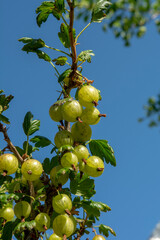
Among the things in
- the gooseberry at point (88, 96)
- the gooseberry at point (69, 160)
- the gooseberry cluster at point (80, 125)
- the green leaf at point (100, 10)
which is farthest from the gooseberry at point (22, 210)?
the green leaf at point (100, 10)

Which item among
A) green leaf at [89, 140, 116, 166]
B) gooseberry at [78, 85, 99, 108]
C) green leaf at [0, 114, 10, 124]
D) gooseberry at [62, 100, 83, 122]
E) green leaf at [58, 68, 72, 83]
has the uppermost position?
green leaf at [58, 68, 72, 83]

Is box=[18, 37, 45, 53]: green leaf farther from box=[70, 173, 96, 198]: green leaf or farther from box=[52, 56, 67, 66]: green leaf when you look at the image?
box=[70, 173, 96, 198]: green leaf

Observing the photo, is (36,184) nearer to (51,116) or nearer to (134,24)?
(51,116)

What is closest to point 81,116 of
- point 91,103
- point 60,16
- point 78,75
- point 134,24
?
point 91,103

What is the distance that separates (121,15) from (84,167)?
498 cm

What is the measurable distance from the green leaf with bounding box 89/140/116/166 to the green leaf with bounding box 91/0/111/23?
951 millimetres

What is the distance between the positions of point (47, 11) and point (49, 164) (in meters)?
1.11

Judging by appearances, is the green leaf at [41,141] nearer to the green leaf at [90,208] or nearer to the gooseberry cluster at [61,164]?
the gooseberry cluster at [61,164]

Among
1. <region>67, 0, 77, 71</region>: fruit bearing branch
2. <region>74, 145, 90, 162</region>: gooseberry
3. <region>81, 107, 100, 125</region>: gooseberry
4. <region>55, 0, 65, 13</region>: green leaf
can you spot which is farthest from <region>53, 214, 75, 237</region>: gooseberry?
<region>55, 0, 65, 13</region>: green leaf

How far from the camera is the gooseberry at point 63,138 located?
1.59 meters

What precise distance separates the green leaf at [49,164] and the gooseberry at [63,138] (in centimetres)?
17

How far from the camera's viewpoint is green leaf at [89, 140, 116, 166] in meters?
1.78

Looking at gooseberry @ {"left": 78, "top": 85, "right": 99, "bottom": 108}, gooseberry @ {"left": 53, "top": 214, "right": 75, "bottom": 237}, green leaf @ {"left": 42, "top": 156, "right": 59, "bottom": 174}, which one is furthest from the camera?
green leaf @ {"left": 42, "top": 156, "right": 59, "bottom": 174}

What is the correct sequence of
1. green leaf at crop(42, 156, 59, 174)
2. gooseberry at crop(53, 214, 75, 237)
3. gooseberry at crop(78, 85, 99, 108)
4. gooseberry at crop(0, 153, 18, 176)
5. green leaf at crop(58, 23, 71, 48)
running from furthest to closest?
green leaf at crop(58, 23, 71, 48) < green leaf at crop(42, 156, 59, 174) < gooseberry at crop(78, 85, 99, 108) < gooseberry at crop(0, 153, 18, 176) < gooseberry at crop(53, 214, 75, 237)
